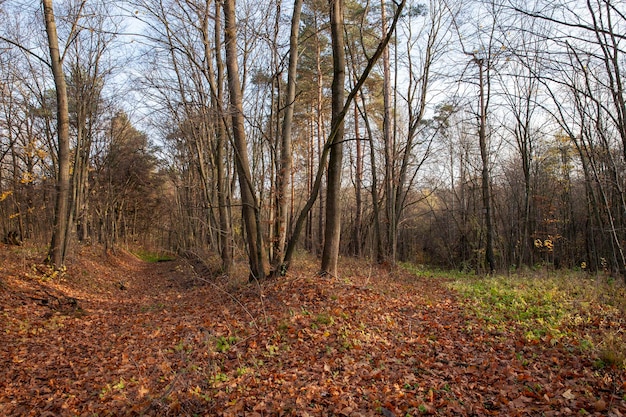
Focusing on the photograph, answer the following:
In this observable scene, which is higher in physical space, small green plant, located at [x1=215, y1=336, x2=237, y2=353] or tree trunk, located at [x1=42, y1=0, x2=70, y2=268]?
tree trunk, located at [x1=42, y1=0, x2=70, y2=268]

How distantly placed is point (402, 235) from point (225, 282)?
24.4 m

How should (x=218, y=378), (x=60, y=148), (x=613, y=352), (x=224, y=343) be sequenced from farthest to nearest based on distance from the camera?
1. (x=60, y=148)
2. (x=224, y=343)
3. (x=218, y=378)
4. (x=613, y=352)

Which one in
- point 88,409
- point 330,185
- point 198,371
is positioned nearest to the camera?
point 88,409

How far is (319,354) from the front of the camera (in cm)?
494

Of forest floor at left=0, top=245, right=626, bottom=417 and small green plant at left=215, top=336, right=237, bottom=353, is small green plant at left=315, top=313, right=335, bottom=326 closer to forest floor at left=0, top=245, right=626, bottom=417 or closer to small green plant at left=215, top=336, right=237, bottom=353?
forest floor at left=0, top=245, right=626, bottom=417

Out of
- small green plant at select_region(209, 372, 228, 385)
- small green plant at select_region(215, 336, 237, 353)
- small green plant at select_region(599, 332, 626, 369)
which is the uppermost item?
small green plant at select_region(599, 332, 626, 369)

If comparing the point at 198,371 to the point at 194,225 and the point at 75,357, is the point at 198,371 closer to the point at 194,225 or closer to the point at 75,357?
the point at 75,357

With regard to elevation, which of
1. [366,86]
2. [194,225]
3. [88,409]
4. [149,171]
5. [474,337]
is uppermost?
[366,86]

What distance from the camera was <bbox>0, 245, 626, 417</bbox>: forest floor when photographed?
378cm

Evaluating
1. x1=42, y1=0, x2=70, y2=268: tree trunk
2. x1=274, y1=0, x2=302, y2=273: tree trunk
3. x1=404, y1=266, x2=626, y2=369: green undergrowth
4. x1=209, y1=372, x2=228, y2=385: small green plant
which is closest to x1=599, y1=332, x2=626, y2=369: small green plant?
x1=404, y1=266, x2=626, y2=369: green undergrowth

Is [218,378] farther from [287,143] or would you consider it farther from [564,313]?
[287,143]

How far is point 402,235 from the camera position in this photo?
31875mm

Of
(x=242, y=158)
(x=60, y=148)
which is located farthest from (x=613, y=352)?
(x=60, y=148)

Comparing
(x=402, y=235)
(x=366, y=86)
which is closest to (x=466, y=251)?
(x=402, y=235)
